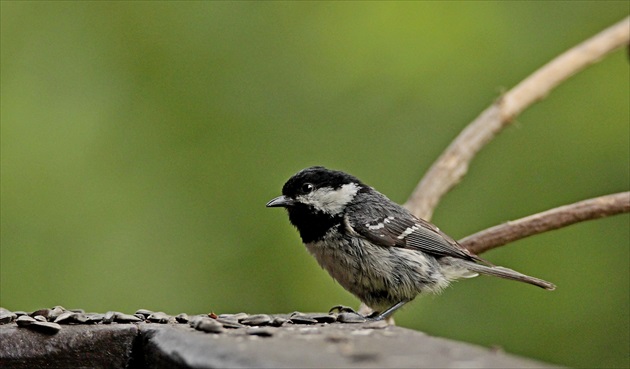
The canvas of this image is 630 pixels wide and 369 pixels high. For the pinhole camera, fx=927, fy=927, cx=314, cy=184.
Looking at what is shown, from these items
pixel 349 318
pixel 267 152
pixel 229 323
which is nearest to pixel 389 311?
pixel 349 318

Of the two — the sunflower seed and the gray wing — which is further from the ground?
the gray wing

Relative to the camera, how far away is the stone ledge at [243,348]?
6.38 feet

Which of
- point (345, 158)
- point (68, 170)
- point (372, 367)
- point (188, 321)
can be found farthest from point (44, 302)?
point (372, 367)

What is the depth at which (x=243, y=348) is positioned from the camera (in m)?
2.06

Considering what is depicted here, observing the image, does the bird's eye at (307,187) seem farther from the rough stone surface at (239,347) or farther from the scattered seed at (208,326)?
the scattered seed at (208,326)

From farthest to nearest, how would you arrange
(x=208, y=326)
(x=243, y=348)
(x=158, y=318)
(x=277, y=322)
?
(x=158, y=318)
(x=277, y=322)
(x=208, y=326)
(x=243, y=348)

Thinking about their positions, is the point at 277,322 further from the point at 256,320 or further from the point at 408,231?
the point at 408,231

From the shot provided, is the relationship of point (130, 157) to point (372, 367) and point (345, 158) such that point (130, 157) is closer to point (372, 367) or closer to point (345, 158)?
point (345, 158)

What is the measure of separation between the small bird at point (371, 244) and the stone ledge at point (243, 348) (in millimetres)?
1255

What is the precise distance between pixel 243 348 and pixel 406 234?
7.44 feet

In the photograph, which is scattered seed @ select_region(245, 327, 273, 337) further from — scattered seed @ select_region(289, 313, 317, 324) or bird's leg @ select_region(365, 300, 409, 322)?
bird's leg @ select_region(365, 300, 409, 322)

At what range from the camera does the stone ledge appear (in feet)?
6.38

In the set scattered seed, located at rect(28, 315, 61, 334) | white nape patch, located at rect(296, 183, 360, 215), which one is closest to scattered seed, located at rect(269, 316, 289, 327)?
scattered seed, located at rect(28, 315, 61, 334)

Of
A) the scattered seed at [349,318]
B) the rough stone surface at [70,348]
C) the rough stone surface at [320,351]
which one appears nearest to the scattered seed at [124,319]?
the rough stone surface at [70,348]
